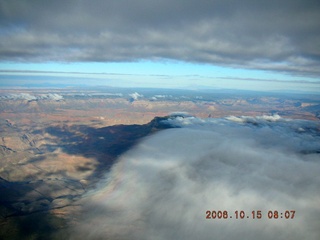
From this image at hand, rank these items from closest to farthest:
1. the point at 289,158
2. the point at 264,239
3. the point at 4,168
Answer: the point at 264,239, the point at 289,158, the point at 4,168

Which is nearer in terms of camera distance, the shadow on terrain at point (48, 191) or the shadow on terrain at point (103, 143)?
the shadow on terrain at point (48, 191)

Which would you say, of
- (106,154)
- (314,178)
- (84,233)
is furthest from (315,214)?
(106,154)

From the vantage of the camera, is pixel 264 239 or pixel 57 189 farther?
pixel 57 189

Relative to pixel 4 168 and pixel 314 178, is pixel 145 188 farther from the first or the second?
pixel 4 168

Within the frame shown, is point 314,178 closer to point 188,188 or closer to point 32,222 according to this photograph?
point 188,188

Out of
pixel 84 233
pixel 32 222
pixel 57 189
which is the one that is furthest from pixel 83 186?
pixel 84 233

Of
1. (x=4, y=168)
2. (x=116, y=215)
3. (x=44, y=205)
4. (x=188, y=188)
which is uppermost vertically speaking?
(x=188, y=188)

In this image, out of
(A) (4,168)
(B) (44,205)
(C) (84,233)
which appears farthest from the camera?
(A) (4,168)

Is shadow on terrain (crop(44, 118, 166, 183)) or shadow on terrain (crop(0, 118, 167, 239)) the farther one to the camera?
shadow on terrain (crop(44, 118, 166, 183))

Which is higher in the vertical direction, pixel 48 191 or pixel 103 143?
pixel 103 143

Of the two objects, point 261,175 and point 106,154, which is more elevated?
point 261,175

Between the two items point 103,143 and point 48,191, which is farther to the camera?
point 103,143
